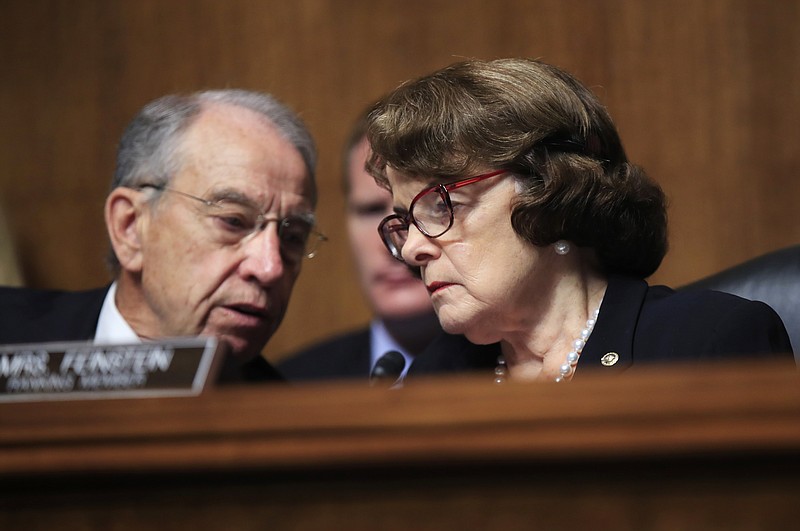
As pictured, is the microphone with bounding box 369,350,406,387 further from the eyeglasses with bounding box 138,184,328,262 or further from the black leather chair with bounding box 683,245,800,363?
the black leather chair with bounding box 683,245,800,363

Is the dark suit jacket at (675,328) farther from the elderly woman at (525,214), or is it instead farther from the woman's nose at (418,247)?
the woman's nose at (418,247)

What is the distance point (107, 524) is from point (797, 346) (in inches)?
52.6

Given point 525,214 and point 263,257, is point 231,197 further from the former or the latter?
point 525,214

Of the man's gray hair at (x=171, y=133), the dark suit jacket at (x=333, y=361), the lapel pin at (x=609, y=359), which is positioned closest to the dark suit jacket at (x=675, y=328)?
the lapel pin at (x=609, y=359)

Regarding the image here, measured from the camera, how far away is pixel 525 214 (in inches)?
67.2

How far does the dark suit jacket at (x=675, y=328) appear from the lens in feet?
5.22

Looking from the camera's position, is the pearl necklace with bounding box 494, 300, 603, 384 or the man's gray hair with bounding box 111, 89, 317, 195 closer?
the pearl necklace with bounding box 494, 300, 603, 384

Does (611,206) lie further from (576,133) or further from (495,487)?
(495,487)

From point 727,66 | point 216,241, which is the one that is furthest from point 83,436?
point 727,66

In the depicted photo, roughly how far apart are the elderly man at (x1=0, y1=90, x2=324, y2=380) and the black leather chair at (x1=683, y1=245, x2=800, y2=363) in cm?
93

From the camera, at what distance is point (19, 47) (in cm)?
393

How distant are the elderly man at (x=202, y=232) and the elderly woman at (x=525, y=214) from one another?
0.55 meters

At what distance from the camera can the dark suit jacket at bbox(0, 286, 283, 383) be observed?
2.31m

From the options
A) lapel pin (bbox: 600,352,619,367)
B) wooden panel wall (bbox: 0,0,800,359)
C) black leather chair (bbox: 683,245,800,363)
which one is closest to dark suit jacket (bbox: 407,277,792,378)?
lapel pin (bbox: 600,352,619,367)
